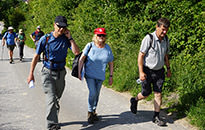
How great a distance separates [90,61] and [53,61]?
0.69 metres

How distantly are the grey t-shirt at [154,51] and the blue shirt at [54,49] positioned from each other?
131cm

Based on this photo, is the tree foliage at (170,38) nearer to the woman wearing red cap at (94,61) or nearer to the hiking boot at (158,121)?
the hiking boot at (158,121)

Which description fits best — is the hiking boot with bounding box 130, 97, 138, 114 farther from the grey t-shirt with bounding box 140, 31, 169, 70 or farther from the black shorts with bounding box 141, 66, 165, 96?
the grey t-shirt with bounding box 140, 31, 169, 70

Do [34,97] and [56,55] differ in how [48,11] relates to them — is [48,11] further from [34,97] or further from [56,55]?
[56,55]

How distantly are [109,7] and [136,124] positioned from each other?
267 inches

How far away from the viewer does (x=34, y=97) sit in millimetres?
6445

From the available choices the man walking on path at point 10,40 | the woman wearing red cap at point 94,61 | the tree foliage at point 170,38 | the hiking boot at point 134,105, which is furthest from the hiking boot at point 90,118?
the man walking on path at point 10,40

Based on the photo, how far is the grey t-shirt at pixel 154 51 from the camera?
4.45 metres

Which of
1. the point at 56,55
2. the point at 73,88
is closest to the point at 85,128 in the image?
the point at 56,55

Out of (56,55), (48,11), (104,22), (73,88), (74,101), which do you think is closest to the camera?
(56,55)

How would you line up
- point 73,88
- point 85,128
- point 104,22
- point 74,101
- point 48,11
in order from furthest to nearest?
point 48,11 → point 104,22 → point 73,88 → point 74,101 → point 85,128

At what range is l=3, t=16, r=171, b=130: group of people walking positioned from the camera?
4.19 metres

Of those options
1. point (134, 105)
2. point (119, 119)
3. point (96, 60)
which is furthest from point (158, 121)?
point (96, 60)

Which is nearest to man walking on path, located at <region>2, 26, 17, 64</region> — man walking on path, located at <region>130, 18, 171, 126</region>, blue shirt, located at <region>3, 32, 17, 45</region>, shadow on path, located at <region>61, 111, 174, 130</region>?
blue shirt, located at <region>3, 32, 17, 45</region>
